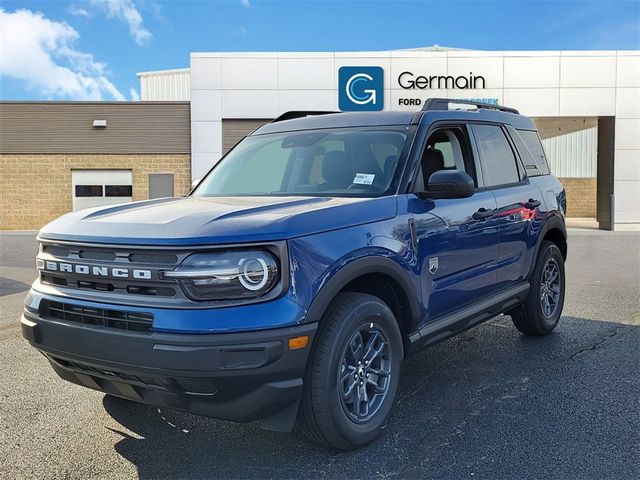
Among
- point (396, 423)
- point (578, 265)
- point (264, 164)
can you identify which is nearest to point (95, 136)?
point (578, 265)

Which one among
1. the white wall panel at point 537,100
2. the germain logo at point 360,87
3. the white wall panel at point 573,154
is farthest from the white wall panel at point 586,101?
the white wall panel at point 573,154

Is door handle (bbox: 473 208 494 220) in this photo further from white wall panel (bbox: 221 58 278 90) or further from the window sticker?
white wall panel (bbox: 221 58 278 90)

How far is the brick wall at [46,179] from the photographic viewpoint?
23047 mm

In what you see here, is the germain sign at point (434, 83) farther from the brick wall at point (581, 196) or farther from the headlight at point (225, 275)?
the headlight at point (225, 275)

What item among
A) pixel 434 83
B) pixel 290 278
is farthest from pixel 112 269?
pixel 434 83

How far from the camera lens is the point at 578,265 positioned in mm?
11789

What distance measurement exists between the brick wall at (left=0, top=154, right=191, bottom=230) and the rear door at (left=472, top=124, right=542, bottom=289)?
19121mm

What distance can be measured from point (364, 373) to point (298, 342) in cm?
69

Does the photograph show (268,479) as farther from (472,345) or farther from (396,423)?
(472,345)

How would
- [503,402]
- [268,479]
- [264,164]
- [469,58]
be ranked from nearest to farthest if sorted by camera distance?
[268,479] < [503,402] < [264,164] < [469,58]

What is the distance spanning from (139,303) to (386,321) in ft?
4.51

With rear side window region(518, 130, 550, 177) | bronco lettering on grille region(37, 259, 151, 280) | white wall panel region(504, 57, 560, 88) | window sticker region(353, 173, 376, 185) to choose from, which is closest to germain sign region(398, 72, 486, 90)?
white wall panel region(504, 57, 560, 88)

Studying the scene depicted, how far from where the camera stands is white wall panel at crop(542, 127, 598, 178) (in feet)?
→ 104

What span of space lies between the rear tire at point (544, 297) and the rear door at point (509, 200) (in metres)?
0.33
